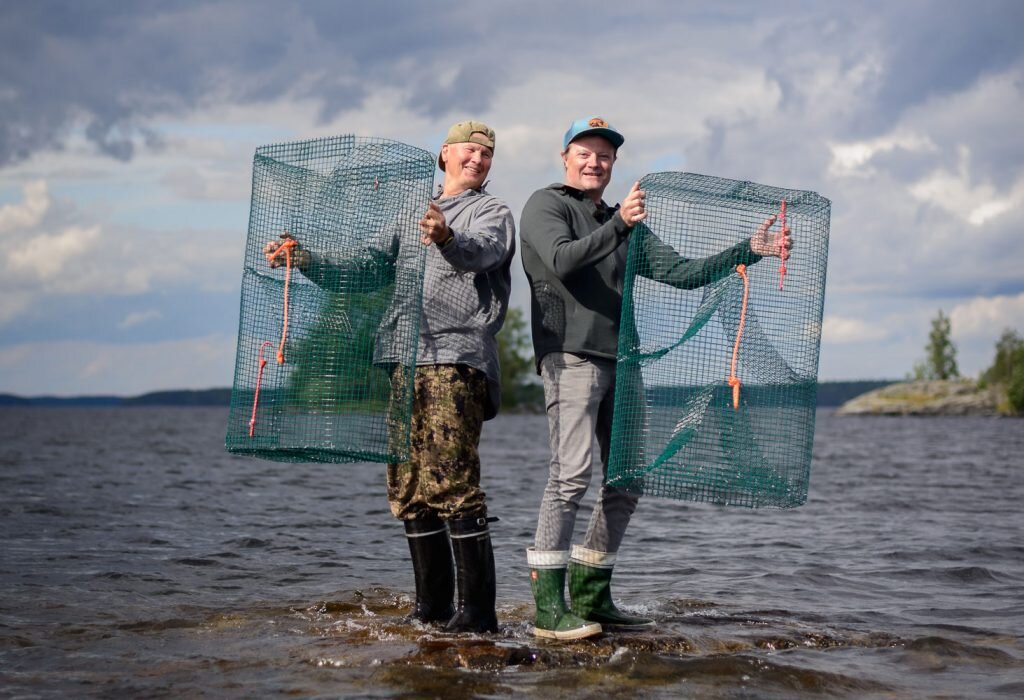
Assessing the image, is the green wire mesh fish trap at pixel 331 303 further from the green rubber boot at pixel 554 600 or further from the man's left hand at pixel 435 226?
the green rubber boot at pixel 554 600

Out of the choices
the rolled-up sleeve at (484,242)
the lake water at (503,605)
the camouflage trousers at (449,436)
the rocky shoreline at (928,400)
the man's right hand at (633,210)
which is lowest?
the lake water at (503,605)

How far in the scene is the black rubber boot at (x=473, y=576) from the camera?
5.60 metres

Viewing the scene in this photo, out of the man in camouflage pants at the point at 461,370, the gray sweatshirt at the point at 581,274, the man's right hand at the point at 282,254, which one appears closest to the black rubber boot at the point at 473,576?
the man in camouflage pants at the point at 461,370

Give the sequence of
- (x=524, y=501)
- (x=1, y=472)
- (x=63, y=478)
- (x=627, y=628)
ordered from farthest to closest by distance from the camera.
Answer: (x=1, y=472)
(x=63, y=478)
(x=524, y=501)
(x=627, y=628)

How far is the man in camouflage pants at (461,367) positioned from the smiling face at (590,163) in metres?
0.43

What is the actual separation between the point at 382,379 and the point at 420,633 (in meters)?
1.43

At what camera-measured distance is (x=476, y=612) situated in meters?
5.73

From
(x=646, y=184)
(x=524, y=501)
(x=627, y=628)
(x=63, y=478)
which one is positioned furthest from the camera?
(x=63, y=478)

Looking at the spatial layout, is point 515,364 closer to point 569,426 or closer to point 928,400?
point 928,400

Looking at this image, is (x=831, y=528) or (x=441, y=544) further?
(x=831, y=528)

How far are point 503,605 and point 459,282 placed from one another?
2.43m

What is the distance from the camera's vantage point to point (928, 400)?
380 ft

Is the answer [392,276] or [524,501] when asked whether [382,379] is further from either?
[524,501]

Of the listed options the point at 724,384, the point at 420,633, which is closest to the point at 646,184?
the point at 724,384
